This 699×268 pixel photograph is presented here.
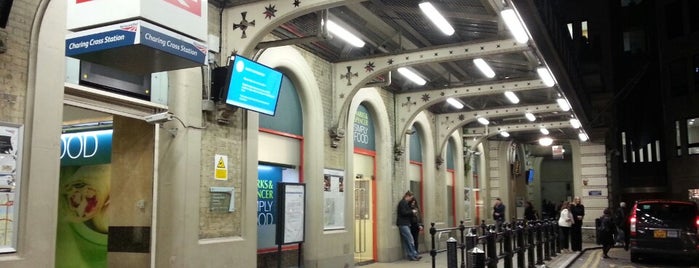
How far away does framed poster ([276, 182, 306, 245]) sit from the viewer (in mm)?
9203

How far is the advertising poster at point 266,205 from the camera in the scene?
34.1ft

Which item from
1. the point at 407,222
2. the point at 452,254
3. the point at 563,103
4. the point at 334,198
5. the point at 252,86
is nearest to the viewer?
the point at 452,254

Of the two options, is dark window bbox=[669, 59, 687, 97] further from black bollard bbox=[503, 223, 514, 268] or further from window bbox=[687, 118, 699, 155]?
black bollard bbox=[503, 223, 514, 268]

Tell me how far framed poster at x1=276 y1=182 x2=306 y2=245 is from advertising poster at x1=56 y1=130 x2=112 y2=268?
2.58 m

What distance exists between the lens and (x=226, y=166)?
9.17 metres

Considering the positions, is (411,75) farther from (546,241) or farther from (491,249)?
(491,249)

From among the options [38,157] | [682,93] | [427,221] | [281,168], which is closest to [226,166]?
[281,168]

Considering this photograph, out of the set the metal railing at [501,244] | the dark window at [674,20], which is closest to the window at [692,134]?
the dark window at [674,20]

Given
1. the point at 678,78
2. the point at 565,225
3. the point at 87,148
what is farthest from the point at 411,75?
the point at 678,78

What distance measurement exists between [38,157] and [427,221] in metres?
13.0

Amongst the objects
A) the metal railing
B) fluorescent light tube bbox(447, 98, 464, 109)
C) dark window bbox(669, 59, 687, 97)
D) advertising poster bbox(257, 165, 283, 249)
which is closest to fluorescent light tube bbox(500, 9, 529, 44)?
the metal railing

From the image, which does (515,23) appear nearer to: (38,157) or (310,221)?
(310,221)

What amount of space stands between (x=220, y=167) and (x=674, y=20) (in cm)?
2798

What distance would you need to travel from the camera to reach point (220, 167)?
29.6 feet
